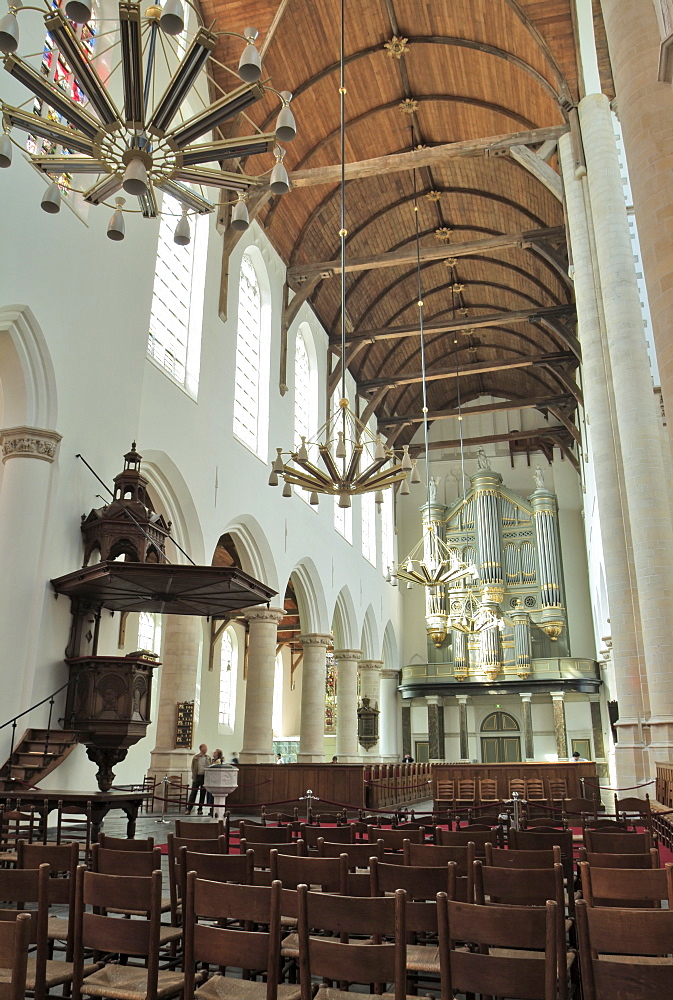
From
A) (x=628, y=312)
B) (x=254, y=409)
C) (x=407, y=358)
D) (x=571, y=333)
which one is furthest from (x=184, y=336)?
(x=407, y=358)

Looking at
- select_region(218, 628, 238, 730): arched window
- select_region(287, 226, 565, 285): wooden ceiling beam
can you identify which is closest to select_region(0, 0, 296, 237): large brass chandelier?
select_region(287, 226, 565, 285): wooden ceiling beam

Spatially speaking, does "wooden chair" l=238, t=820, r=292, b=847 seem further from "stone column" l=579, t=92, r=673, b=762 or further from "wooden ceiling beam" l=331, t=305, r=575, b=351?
"wooden ceiling beam" l=331, t=305, r=575, b=351

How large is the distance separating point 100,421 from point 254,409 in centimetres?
620

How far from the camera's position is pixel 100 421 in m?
9.95

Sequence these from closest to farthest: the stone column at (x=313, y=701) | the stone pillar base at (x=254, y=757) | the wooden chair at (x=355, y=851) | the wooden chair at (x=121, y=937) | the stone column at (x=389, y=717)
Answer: the wooden chair at (x=121, y=937), the wooden chair at (x=355, y=851), the stone pillar base at (x=254, y=757), the stone column at (x=313, y=701), the stone column at (x=389, y=717)

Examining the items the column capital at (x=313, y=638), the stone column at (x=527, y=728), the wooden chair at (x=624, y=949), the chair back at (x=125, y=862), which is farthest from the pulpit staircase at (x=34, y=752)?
the stone column at (x=527, y=728)

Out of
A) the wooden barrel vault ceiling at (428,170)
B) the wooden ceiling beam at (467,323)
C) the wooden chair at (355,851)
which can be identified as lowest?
the wooden chair at (355,851)

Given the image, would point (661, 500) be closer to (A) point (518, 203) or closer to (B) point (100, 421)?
(B) point (100, 421)

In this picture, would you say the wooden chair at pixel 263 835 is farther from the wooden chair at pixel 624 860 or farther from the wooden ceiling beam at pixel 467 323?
the wooden ceiling beam at pixel 467 323

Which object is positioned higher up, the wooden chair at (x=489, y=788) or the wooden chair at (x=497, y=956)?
the wooden chair at (x=489, y=788)

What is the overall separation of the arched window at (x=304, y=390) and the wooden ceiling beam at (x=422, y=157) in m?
4.61

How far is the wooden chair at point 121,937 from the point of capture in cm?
268

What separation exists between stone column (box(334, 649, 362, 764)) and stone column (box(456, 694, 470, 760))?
474 centimetres

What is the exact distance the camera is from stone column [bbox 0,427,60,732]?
8.26m
